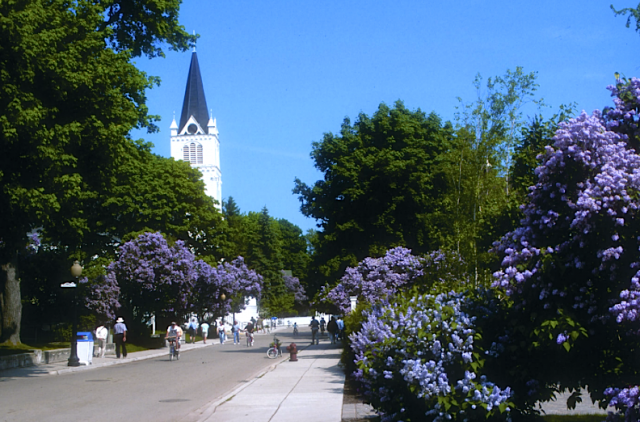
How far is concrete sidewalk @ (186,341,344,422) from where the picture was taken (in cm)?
1241

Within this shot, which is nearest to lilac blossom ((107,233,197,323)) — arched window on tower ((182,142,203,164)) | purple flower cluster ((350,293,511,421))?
purple flower cluster ((350,293,511,421))

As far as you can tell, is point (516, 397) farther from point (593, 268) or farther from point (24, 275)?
point (24, 275)

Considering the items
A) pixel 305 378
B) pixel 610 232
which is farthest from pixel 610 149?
pixel 305 378

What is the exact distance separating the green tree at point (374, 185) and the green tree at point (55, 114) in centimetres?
1849

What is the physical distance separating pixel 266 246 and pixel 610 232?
11932cm

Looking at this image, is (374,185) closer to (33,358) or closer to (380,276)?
(380,276)

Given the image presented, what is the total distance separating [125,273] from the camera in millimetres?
43562

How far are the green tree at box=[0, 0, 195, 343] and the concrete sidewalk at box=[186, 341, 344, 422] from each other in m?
8.93

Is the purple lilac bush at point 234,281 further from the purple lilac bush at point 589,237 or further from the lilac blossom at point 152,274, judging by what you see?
the purple lilac bush at point 589,237

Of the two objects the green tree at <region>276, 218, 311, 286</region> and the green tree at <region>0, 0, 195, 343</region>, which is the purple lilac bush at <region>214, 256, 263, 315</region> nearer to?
the green tree at <region>0, 0, 195, 343</region>

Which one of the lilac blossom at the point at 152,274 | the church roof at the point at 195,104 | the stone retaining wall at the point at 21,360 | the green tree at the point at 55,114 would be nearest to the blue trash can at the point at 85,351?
the stone retaining wall at the point at 21,360

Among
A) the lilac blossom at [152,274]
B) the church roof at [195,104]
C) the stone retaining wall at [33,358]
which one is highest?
the church roof at [195,104]

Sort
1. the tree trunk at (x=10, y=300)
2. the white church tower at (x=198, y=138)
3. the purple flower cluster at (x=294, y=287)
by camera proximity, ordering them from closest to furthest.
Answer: the tree trunk at (x=10, y=300), the white church tower at (x=198, y=138), the purple flower cluster at (x=294, y=287)

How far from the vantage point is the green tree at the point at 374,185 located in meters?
40.6
